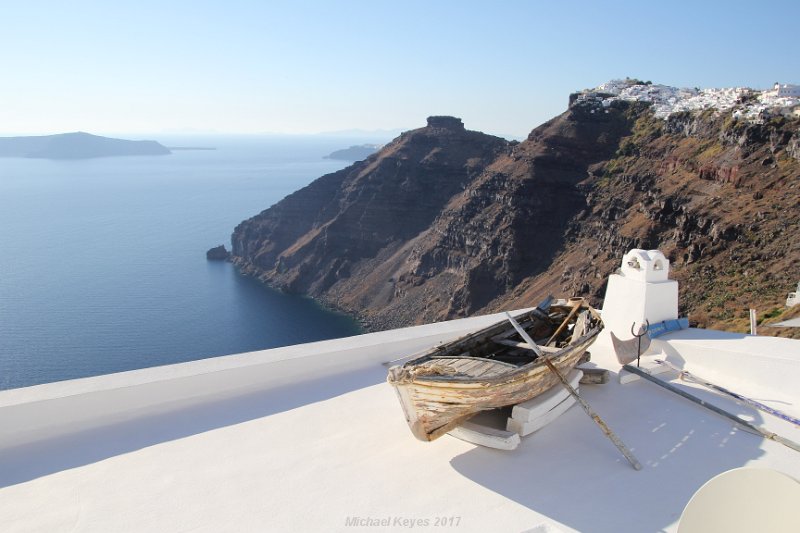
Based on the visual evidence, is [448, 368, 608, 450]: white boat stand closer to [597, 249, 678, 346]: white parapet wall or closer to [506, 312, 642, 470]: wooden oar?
[506, 312, 642, 470]: wooden oar

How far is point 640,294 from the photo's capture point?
6293 millimetres

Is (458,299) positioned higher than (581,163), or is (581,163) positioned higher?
(581,163)

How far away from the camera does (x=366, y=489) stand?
12.6 feet

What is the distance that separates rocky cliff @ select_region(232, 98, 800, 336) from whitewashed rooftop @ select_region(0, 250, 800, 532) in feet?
74.5

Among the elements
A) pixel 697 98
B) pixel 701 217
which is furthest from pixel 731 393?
pixel 697 98

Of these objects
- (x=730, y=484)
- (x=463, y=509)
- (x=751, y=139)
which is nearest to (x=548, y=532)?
(x=463, y=509)

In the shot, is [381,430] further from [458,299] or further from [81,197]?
[81,197]

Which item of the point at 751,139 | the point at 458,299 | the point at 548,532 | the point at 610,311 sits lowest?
the point at 458,299

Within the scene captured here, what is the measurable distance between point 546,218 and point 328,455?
170 feet

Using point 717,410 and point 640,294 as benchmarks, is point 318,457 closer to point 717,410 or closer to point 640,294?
point 717,410

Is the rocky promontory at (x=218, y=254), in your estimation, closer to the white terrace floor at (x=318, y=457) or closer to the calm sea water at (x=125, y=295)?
the calm sea water at (x=125, y=295)

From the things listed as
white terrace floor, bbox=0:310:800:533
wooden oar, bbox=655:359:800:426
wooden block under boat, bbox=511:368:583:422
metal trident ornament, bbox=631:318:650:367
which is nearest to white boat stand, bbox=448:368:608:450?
wooden block under boat, bbox=511:368:583:422

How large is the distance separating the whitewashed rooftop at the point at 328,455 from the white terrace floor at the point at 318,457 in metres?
0.01

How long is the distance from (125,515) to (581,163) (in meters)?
55.7
